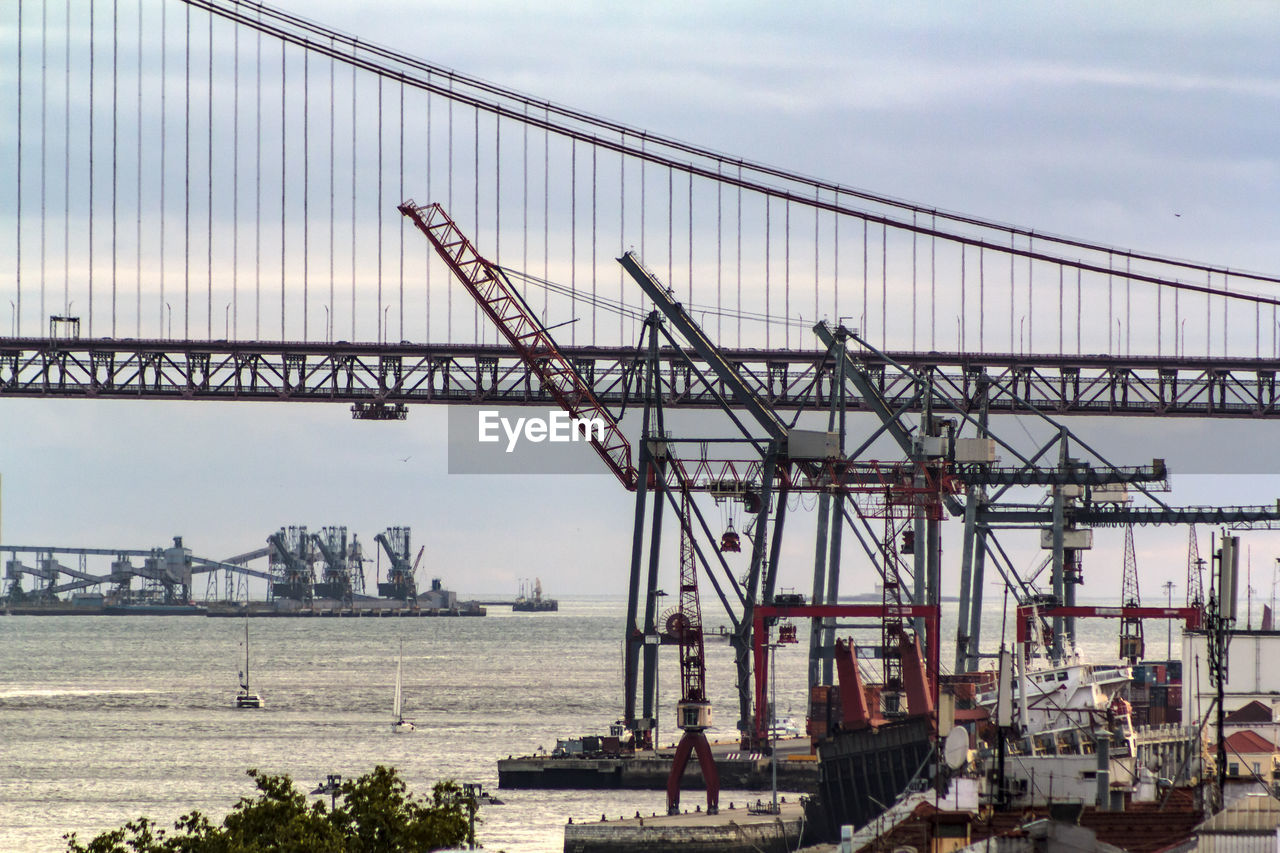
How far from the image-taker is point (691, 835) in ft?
186

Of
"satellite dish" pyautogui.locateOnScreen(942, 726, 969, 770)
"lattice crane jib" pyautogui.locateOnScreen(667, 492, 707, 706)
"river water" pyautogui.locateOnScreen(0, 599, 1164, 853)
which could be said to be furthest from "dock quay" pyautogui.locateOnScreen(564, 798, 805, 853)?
"satellite dish" pyautogui.locateOnScreen(942, 726, 969, 770)

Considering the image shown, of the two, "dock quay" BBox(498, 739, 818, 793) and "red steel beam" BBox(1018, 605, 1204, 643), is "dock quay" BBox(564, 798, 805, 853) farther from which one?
"red steel beam" BBox(1018, 605, 1204, 643)

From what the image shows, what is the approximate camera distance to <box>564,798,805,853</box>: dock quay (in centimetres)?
5641

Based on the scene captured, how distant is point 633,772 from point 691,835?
18954 millimetres

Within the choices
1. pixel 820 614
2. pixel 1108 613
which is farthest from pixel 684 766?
pixel 1108 613

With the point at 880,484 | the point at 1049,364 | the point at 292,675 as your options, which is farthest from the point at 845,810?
the point at 292,675

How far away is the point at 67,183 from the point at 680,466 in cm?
3506

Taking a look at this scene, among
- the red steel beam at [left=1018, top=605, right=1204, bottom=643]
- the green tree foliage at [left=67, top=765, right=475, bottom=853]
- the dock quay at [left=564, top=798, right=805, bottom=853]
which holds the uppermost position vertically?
the red steel beam at [left=1018, top=605, right=1204, bottom=643]

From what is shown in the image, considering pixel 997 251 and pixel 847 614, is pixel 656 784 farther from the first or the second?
pixel 997 251

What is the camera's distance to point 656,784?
247ft

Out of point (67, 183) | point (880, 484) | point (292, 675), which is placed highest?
point (67, 183)

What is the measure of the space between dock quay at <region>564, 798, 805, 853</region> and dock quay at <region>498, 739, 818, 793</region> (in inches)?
615

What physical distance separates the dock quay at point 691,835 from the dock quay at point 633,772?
15.6 meters

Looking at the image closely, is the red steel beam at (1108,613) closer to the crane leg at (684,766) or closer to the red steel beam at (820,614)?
the red steel beam at (820,614)
